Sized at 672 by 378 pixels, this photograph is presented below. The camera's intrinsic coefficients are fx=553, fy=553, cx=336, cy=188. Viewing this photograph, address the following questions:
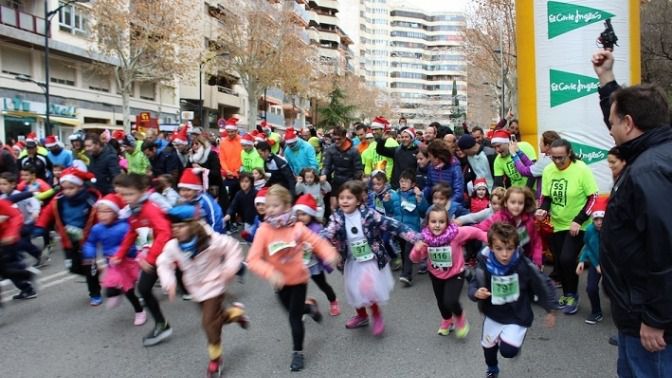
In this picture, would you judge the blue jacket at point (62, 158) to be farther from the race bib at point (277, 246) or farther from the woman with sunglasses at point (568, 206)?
the woman with sunglasses at point (568, 206)

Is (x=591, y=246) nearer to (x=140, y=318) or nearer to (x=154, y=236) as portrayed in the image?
(x=154, y=236)

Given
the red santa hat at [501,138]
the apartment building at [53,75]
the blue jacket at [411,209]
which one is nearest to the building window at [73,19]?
the apartment building at [53,75]

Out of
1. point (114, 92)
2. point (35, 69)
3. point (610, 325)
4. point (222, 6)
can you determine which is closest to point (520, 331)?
point (610, 325)

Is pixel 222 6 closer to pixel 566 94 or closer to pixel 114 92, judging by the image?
pixel 114 92

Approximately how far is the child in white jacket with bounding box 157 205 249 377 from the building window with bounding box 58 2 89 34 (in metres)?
29.1

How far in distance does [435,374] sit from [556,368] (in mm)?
972

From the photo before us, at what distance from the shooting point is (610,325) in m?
5.36

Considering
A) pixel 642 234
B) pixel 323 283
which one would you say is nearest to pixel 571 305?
pixel 323 283

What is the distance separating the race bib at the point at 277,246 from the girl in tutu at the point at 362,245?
0.78 metres

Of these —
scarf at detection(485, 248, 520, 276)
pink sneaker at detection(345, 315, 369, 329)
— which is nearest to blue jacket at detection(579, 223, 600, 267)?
scarf at detection(485, 248, 520, 276)

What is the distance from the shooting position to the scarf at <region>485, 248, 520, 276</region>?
411 centimetres

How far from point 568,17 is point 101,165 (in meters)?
7.35

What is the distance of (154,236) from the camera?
538 cm

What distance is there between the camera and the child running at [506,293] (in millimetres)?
3992
